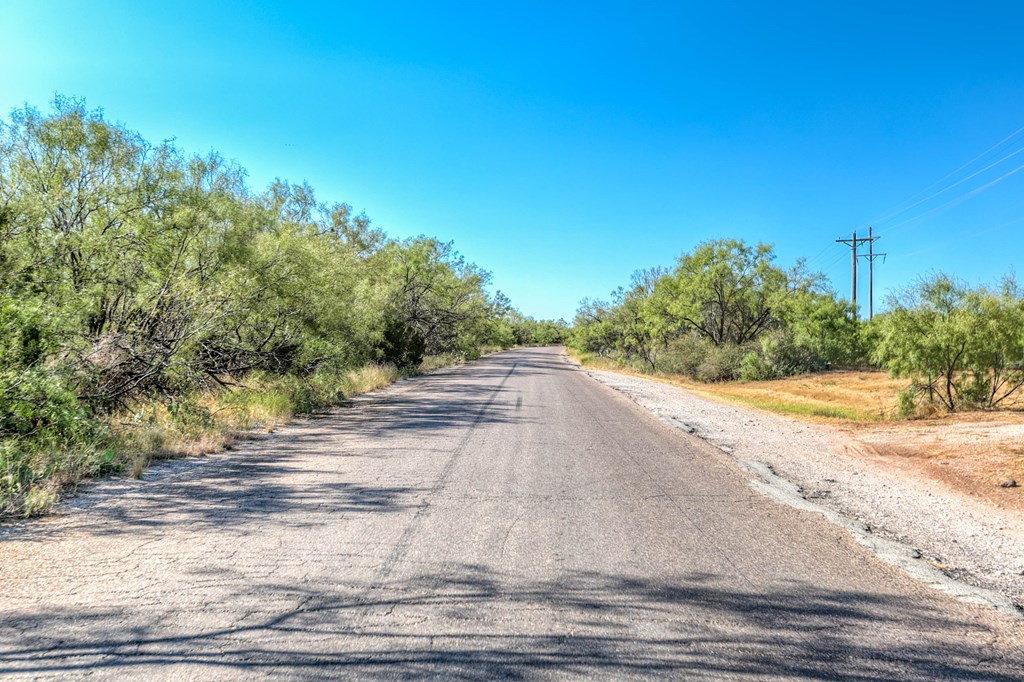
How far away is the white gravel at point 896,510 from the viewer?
182 inches

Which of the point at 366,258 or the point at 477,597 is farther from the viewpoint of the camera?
the point at 366,258

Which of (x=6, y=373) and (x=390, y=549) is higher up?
(x=6, y=373)

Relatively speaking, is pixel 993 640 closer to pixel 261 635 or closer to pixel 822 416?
pixel 261 635

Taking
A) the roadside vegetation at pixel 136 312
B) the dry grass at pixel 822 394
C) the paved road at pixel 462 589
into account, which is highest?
the roadside vegetation at pixel 136 312

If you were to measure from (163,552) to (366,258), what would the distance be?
3471cm

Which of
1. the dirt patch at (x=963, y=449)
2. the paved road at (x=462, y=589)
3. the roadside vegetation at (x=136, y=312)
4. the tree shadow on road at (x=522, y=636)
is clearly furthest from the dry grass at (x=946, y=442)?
the roadside vegetation at (x=136, y=312)

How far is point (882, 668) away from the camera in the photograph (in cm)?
304

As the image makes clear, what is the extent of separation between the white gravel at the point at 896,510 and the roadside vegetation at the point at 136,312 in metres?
7.83

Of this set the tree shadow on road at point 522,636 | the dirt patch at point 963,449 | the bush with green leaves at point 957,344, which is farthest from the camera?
the bush with green leaves at point 957,344

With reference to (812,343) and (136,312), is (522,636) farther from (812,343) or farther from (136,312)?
(812,343)

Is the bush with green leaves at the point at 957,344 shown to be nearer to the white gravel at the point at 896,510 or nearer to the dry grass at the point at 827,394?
A: the dry grass at the point at 827,394

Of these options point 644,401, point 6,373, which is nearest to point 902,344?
point 644,401

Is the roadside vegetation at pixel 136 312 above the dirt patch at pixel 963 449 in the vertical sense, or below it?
above

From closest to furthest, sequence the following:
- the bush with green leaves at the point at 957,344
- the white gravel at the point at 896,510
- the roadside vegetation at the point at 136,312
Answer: the white gravel at the point at 896,510, the roadside vegetation at the point at 136,312, the bush with green leaves at the point at 957,344
